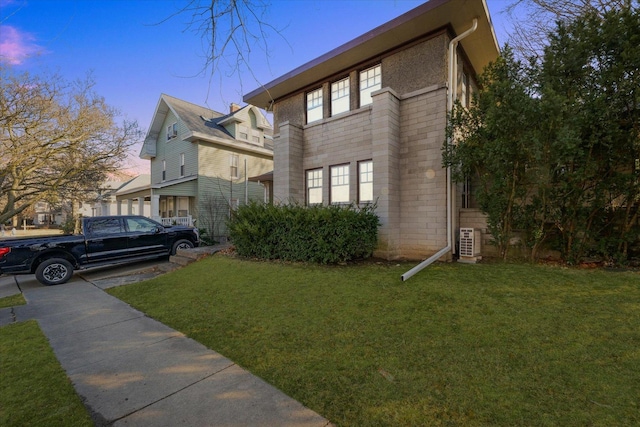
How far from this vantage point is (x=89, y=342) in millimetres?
3631

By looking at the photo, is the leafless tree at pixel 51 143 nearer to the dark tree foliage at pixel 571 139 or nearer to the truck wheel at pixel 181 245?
the truck wheel at pixel 181 245

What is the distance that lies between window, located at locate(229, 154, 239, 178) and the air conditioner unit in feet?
46.7

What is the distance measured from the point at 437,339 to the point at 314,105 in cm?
917

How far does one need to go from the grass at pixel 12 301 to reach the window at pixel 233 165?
481 inches

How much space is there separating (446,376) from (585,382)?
3.49 ft

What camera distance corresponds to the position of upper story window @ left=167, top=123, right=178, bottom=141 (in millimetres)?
17905

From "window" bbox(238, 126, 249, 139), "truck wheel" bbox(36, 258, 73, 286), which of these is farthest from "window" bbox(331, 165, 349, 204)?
"window" bbox(238, 126, 249, 139)

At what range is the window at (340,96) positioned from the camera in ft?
31.0

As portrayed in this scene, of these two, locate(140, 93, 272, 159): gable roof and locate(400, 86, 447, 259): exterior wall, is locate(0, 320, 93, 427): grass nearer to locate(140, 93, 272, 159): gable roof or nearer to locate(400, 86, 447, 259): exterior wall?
locate(400, 86, 447, 259): exterior wall

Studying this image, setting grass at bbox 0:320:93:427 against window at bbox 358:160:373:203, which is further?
window at bbox 358:160:373:203

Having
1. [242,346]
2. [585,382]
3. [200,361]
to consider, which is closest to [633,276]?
[585,382]

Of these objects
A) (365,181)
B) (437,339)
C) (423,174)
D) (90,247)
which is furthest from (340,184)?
(90,247)

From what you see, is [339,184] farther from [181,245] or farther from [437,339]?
[437,339]

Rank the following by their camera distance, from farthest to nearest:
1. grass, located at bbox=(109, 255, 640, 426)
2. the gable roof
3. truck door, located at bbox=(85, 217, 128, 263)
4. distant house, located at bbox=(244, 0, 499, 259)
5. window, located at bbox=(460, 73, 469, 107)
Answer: the gable roof < window, located at bbox=(460, 73, 469, 107) < truck door, located at bbox=(85, 217, 128, 263) < distant house, located at bbox=(244, 0, 499, 259) < grass, located at bbox=(109, 255, 640, 426)
